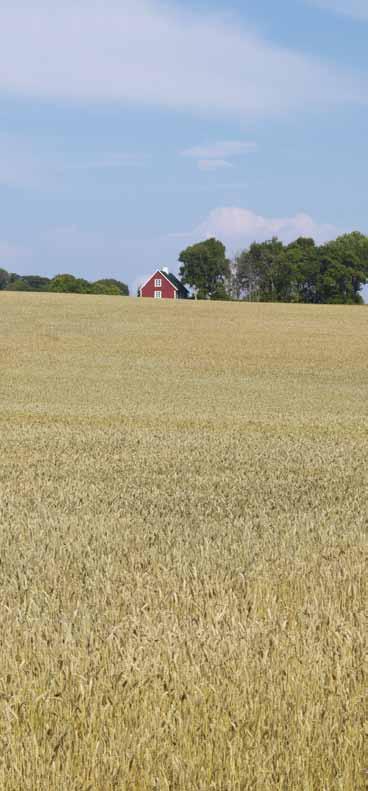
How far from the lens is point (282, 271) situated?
407ft

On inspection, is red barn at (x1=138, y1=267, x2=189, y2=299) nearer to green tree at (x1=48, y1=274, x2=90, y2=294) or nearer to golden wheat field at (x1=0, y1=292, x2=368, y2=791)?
green tree at (x1=48, y1=274, x2=90, y2=294)

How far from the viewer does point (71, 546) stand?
305 inches

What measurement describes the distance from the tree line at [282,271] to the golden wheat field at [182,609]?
4151 inches

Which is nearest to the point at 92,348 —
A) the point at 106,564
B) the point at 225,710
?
the point at 106,564

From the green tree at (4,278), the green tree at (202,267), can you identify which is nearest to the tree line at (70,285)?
the green tree at (4,278)

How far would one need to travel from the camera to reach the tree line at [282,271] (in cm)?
12125

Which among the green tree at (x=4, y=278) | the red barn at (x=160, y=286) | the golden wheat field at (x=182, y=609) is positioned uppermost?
the green tree at (x=4, y=278)

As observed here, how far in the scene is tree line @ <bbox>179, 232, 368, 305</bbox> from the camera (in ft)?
398

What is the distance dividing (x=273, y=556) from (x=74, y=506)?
301 centimetres

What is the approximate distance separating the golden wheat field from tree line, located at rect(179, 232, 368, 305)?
4151 inches

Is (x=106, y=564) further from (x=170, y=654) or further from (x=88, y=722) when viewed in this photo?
(x=88, y=722)

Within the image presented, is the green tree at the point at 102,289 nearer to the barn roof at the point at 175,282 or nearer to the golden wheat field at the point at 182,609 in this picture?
the barn roof at the point at 175,282

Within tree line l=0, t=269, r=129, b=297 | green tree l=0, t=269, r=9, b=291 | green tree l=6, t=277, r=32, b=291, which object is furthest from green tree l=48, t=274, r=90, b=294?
green tree l=0, t=269, r=9, b=291

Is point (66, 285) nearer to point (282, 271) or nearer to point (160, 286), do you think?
point (160, 286)
